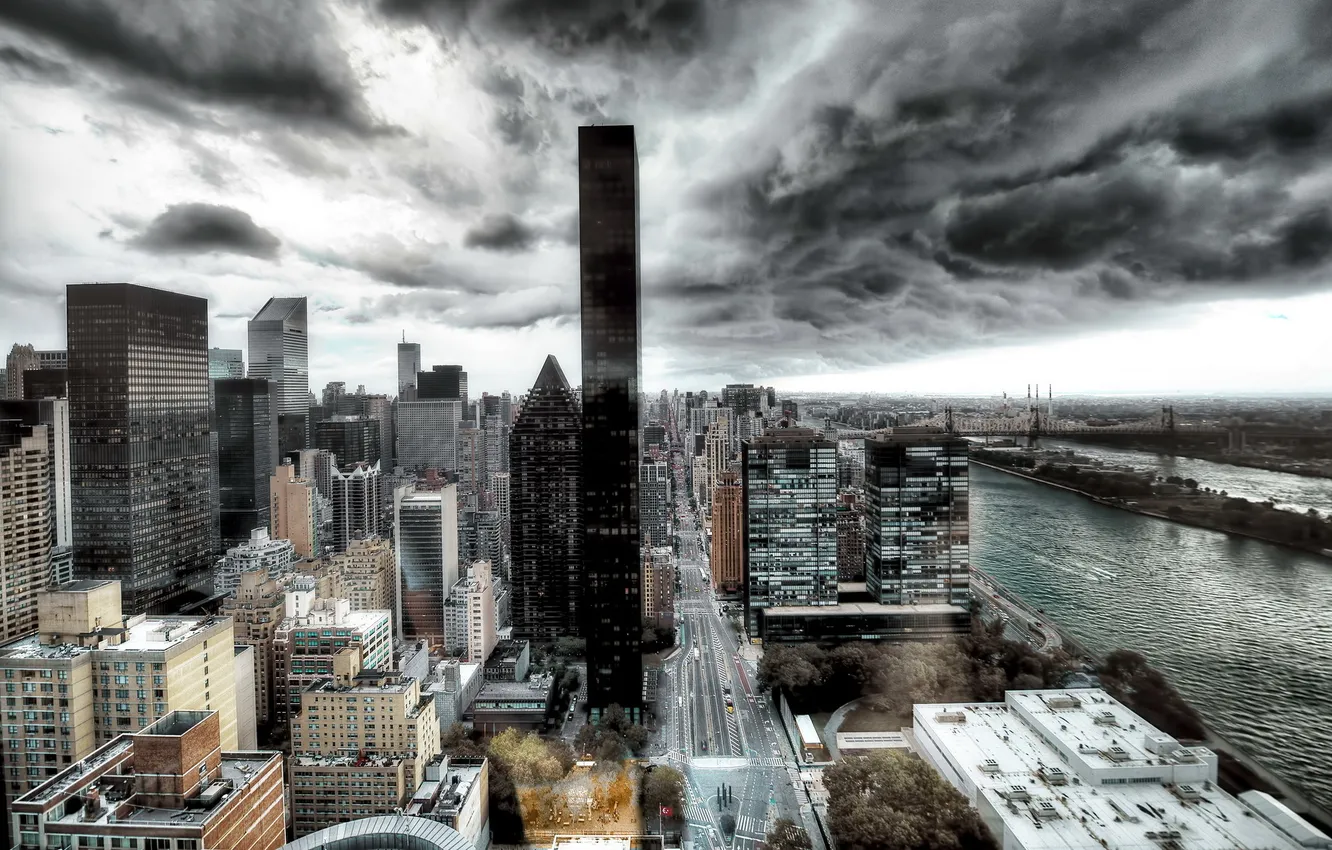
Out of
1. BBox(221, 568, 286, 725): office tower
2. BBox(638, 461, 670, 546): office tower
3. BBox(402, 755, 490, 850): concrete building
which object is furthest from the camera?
BBox(638, 461, 670, 546): office tower

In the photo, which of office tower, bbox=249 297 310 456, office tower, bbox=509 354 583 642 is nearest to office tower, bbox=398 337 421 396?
office tower, bbox=249 297 310 456

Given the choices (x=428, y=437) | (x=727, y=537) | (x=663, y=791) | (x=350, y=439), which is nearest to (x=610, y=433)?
(x=663, y=791)

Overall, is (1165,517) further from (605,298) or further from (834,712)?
(605,298)

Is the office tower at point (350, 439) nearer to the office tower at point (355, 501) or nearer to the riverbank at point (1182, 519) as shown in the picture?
the office tower at point (355, 501)

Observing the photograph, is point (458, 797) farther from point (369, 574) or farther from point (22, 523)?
point (369, 574)

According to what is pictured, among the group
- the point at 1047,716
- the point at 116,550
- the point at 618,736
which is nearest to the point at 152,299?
the point at 116,550

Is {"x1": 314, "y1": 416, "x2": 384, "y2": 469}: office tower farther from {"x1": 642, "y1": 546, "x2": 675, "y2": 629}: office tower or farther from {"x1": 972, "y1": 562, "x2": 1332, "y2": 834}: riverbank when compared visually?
{"x1": 972, "y1": 562, "x2": 1332, "y2": 834}: riverbank
